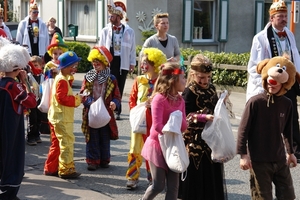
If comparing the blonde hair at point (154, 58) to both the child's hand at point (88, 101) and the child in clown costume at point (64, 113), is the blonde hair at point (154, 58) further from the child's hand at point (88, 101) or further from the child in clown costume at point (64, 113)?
the child's hand at point (88, 101)

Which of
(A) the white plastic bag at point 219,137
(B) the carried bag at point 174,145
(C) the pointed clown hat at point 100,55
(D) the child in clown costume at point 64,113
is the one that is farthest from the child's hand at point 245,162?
Result: (C) the pointed clown hat at point 100,55

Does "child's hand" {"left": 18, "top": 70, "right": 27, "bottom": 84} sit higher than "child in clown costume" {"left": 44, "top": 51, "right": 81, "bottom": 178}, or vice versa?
"child's hand" {"left": 18, "top": 70, "right": 27, "bottom": 84}

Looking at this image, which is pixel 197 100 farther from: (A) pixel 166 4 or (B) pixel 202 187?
(A) pixel 166 4

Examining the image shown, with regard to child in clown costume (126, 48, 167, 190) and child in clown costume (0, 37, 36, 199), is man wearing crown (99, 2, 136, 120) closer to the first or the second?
child in clown costume (126, 48, 167, 190)

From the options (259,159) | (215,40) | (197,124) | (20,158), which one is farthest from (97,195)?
(215,40)

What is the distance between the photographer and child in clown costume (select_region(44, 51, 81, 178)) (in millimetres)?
6703

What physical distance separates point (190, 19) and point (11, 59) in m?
15.9

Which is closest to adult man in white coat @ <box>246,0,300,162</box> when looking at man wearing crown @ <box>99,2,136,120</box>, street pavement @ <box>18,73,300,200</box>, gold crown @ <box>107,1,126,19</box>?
street pavement @ <box>18,73,300,200</box>

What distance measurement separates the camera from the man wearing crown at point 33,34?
11461 millimetres

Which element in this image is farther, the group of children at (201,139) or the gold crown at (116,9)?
the gold crown at (116,9)

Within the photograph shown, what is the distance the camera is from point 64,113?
22.4 ft

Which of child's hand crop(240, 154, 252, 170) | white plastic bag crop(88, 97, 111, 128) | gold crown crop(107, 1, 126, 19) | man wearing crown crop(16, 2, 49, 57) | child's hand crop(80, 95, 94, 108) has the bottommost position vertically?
child's hand crop(240, 154, 252, 170)

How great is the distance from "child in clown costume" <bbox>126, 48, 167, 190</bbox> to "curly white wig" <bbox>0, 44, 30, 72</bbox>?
131 cm

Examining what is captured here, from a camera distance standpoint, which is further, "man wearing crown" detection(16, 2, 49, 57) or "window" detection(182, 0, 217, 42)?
"window" detection(182, 0, 217, 42)
